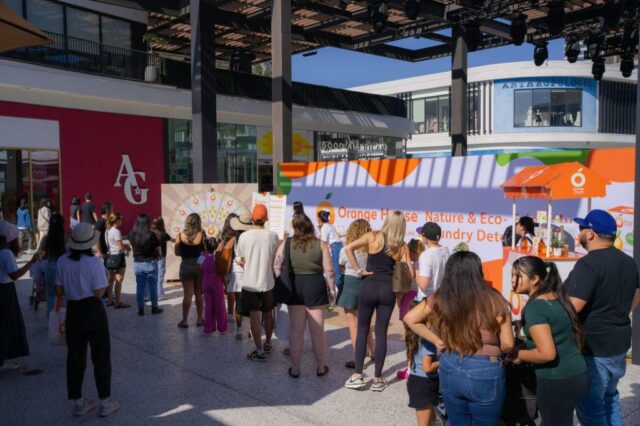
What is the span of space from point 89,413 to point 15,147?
14529mm

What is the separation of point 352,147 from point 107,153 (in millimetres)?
12545

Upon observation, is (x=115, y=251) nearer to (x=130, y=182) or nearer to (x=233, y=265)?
(x=233, y=265)

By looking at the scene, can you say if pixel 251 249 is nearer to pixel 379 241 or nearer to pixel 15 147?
pixel 379 241

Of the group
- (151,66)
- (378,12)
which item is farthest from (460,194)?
(151,66)

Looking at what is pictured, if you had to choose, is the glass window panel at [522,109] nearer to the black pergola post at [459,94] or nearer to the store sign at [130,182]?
the black pergola post at [459,94]

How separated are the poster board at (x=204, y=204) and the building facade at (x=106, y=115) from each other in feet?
A: 15.5

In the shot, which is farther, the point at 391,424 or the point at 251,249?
the point at 251,249

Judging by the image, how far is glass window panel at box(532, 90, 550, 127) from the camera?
40719mm

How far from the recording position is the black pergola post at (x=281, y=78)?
42.2 ft

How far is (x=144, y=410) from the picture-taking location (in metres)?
4.88

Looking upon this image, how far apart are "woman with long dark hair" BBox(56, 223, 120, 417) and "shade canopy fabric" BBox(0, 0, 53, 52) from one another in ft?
4.98

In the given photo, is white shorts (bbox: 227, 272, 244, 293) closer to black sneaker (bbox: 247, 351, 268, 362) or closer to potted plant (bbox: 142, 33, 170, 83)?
black sneaker (bbox: 247, 351, 268, 362)

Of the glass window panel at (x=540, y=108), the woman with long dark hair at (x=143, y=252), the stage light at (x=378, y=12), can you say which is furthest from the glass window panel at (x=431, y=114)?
the woman with long dark hair at (x=143, y=252)

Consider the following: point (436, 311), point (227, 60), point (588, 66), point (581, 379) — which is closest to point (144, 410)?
point (436, 311)
